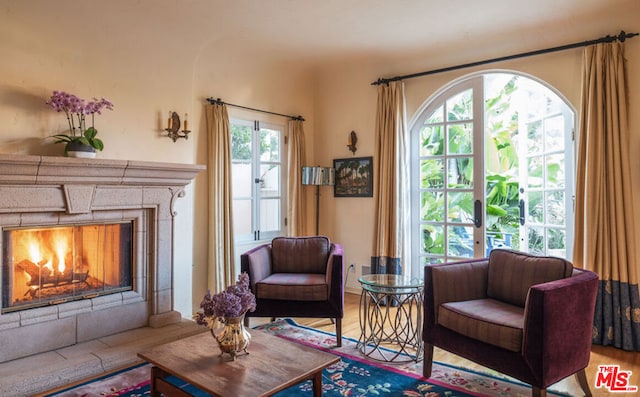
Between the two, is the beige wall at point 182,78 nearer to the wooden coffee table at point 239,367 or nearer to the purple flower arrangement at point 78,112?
the purple flower arrangement at point 78,112

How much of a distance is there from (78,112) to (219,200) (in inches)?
57.1

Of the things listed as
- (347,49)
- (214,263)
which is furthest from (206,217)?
(347,49)

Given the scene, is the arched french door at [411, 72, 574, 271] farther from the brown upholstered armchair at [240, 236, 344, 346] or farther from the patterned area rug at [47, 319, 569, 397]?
the patterned area rug at [47, 319, 569, 397]

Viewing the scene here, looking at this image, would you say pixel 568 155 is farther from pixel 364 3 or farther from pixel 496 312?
pixel 364 3

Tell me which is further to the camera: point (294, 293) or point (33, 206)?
point (294, 293)

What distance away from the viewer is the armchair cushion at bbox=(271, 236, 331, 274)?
374cm

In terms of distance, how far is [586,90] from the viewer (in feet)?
10.9

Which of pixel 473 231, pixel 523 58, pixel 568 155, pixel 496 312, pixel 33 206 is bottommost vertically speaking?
pixel 496 312

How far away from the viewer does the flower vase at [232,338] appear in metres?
2.02

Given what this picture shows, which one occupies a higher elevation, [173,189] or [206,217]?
[173,189]

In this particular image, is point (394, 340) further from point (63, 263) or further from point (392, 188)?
point (63, 263)

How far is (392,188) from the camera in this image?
4.39 m

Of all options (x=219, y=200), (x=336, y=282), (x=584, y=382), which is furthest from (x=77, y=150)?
(x=584, y=382)

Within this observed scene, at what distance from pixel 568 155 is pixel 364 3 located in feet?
7.17
